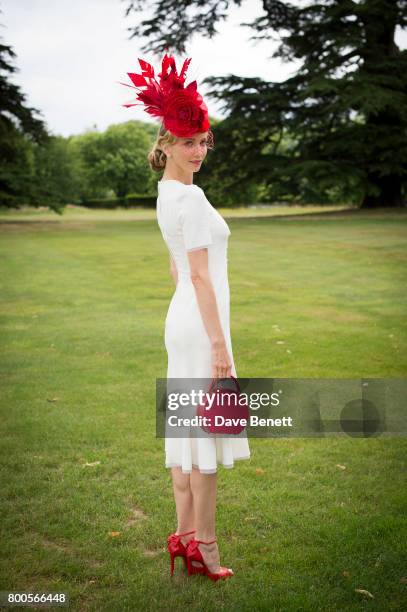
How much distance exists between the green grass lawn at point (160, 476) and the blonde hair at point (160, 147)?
2.07 metres

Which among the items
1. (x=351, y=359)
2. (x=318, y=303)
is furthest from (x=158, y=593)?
(x=318, y=303)

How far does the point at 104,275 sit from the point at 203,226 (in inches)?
463

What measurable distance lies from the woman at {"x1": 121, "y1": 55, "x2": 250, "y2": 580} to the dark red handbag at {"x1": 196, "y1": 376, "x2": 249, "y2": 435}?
88 millimetres

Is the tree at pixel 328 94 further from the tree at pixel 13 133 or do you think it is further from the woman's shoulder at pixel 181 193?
the woman's shoulder at pixel 181 193

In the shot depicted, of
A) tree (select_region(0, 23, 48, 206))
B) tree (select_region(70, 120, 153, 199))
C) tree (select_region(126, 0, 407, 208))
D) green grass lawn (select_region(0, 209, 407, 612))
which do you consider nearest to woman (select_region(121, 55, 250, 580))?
green grass lawn (select_region(0, 209, 407, 612))

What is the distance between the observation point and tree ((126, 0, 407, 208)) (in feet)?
92.5

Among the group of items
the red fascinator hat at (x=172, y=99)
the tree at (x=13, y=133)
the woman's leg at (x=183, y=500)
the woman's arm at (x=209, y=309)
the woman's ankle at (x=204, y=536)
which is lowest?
the woman's ankle at (x=204, y=536)

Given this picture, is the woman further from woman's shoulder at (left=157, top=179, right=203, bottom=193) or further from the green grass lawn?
the green grass lawn

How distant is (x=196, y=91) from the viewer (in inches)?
113

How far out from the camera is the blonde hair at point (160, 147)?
2.84 meters

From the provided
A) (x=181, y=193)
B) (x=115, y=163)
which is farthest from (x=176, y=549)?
(x=115, y=163)

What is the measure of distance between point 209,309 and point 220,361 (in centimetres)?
25

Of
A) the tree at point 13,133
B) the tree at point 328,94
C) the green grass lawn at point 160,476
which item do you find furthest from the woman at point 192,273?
the tree at point 13,133

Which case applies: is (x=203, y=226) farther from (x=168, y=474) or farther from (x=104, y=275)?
(x=104, y=275)
